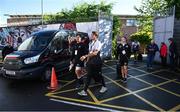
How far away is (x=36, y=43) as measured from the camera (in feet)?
42.2

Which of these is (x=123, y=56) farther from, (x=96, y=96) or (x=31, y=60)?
(x=31, y=60)

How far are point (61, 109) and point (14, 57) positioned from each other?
14.5 feet

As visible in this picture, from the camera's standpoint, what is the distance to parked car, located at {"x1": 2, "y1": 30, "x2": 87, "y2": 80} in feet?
38.0

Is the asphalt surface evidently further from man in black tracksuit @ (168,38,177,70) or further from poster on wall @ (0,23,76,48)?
poster on wall @ (0,23,76,48)

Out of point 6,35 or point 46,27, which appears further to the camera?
point 6,35

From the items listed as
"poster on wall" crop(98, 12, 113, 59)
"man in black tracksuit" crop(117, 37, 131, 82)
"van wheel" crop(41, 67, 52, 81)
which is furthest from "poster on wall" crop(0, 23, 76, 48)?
"man in black tracksuit" crop(117, 37, 131, 82)

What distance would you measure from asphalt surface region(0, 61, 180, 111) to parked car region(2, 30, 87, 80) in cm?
50

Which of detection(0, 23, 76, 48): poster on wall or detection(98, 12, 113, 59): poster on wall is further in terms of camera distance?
detection(0, 23, 76, 48): poster on wall

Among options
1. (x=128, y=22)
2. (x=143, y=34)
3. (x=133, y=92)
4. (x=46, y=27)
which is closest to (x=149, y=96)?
(x=133, y=92)

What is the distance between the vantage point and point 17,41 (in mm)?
26156

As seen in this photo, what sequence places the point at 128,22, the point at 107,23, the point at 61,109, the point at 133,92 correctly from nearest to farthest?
the point at 61,109, the point at 133,92, the point at 107,23, the point at 128,22

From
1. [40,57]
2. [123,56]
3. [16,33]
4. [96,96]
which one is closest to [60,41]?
[40,57]

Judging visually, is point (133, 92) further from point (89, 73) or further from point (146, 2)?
point (146, 2)

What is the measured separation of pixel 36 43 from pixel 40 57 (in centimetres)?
116
